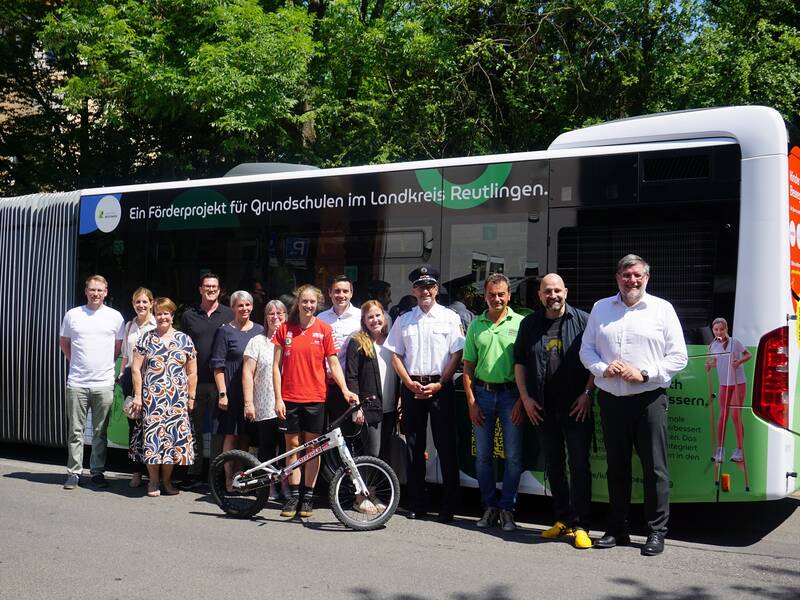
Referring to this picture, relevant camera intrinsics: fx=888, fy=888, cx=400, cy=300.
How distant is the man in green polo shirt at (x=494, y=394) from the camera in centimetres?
656

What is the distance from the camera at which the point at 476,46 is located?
45.5 ft

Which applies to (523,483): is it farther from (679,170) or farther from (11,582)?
(11,582)

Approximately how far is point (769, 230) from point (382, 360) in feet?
9.97

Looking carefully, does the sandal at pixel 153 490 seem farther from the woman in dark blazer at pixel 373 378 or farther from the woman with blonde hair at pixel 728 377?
the woman with blonde hair at pixel 728 377

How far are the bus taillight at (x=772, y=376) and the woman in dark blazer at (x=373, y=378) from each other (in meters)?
2.76

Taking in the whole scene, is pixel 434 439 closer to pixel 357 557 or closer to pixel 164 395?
pixel 357 557

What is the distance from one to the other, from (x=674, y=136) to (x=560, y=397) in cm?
208

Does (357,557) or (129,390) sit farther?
(129,390)

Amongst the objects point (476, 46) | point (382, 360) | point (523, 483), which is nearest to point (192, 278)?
point (382, 360)

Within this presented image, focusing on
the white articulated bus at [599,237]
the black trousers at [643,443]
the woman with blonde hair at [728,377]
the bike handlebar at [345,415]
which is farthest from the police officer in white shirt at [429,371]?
the woman with blonde hair at [728,377]

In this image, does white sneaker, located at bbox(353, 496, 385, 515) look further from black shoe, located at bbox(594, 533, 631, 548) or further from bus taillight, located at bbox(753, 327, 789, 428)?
bus taillight, located at bbox(753, 327, 789, 428)

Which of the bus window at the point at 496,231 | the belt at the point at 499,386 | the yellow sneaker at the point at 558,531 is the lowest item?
the yellow sneaker at the point at 558,531

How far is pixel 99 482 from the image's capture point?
8.32m

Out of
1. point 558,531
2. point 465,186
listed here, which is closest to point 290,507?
point 558,531
